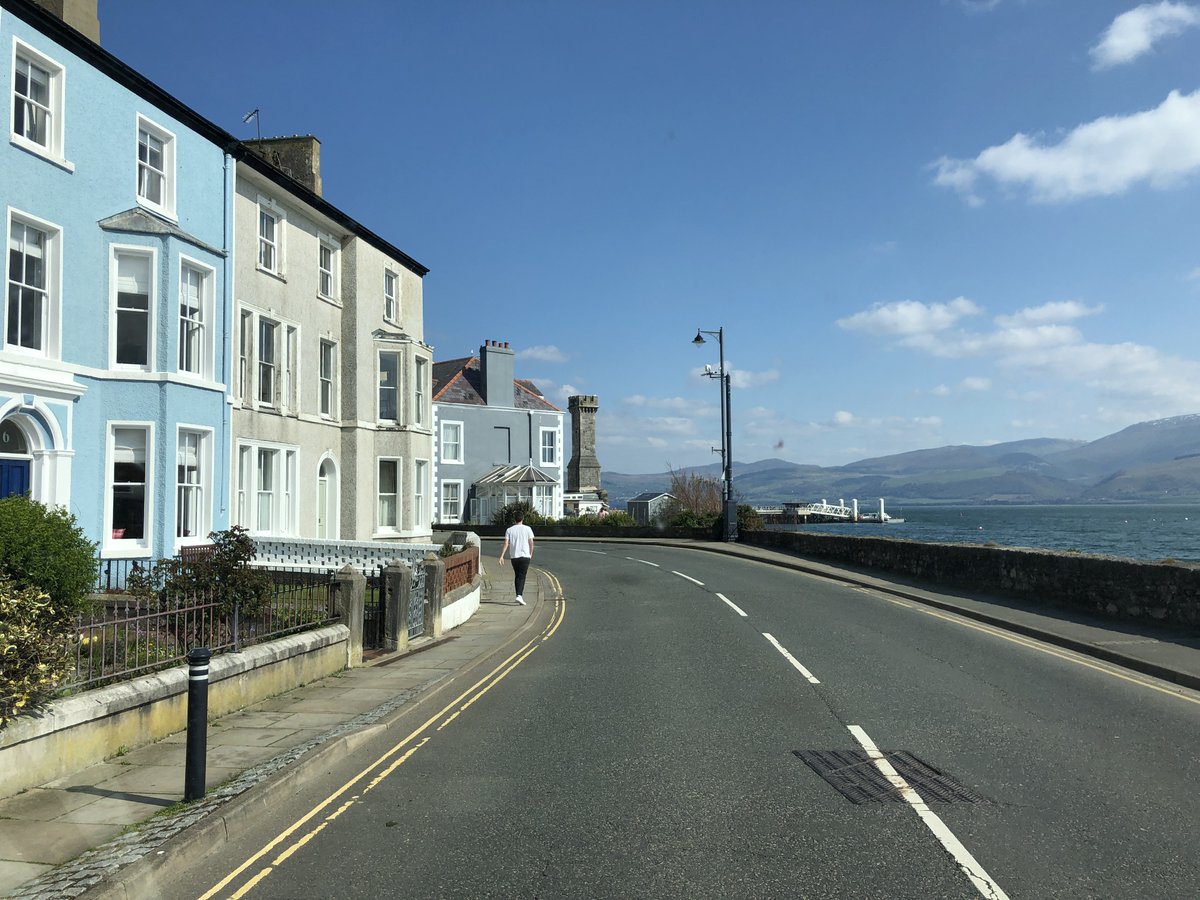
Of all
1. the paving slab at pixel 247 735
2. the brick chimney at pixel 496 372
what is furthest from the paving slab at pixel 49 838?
the brick chimney at pixel 496 372

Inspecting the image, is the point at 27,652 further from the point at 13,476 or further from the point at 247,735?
the point at 13,476

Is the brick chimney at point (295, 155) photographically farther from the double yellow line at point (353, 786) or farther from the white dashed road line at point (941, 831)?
the white dashed road line at point (941, 831)

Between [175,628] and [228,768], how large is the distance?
251cm

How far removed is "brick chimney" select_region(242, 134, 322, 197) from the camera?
90.9 ft

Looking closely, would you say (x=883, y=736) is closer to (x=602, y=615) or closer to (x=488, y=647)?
(x=488, y=647)

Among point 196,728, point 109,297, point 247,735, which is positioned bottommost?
point 247,735

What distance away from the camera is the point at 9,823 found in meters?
6.09

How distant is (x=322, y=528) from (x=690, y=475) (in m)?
41.6

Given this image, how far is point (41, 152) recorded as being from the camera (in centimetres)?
1552

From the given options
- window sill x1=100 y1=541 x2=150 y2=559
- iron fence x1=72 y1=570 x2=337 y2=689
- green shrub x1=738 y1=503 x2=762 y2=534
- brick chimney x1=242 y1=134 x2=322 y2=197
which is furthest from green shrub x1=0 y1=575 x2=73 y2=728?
green shrub x1=738 y1=503 x2=762 y2=534

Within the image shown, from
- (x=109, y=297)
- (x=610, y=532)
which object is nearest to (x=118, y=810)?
(x=109, y=297)

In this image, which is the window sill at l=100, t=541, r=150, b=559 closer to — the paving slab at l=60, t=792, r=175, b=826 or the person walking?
the person walking

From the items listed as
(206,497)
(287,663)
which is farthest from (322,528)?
(287,663)

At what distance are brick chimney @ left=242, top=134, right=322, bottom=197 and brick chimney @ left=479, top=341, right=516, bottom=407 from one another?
31.2 meters
